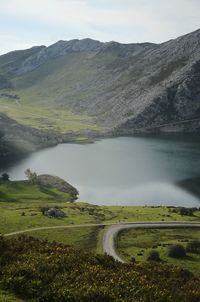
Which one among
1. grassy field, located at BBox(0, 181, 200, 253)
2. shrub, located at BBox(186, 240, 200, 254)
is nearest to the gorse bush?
shrub, located at BBox(186, 240, 200, 254)

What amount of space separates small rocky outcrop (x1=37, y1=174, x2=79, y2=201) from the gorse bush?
4702 inches

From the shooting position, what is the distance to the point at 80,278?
40.1 metres

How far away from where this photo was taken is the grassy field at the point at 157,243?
81125 mm

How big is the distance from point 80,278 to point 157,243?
185ft

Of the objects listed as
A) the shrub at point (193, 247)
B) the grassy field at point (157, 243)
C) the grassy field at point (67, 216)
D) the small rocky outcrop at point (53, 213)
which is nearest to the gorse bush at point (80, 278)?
the grassy field at point (157, 243)

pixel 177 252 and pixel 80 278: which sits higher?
pixel 80 278

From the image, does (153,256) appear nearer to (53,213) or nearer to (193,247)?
(193,247)

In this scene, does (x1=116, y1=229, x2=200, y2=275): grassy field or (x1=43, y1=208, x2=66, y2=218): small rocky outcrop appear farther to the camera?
(x1=43, y1=208, x2=66, y2=218): small rocky outcrop

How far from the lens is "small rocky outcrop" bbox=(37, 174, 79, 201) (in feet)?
568

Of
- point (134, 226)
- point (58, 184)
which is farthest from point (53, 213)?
point (58, 184)

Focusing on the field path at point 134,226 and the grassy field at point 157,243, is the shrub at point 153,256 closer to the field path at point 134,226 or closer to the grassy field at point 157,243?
the grassy field at point 157,243

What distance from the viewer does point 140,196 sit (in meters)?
167

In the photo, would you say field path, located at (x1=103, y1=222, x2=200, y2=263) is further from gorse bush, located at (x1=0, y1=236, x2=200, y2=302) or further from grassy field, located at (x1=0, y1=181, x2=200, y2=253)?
gorse bush, located at (x1=0, y1=236, x2=200, y2=302)

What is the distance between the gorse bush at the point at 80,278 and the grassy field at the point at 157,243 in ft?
103
